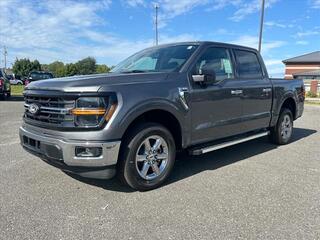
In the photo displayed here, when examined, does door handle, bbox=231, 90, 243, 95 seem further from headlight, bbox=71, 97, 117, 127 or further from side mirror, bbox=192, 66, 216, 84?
headlight, bbox=71, 97, 117, 127

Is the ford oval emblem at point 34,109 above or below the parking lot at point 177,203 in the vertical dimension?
above

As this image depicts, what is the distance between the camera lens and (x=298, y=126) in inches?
389

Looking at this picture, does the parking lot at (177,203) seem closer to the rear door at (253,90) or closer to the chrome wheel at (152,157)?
the chrome wheel at (152,157)

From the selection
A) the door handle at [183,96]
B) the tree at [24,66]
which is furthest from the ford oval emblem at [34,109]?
the tree at [24,66]

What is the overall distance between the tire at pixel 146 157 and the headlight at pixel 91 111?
446 millimetres

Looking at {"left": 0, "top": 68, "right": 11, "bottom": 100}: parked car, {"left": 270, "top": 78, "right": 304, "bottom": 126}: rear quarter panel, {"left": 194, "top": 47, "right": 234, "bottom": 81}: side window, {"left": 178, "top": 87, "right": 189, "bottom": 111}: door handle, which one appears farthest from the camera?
{"left": 0, "top": 68, "right": 11, "bottom": 100}: parked car

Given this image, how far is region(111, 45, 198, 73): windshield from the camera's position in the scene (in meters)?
4.73

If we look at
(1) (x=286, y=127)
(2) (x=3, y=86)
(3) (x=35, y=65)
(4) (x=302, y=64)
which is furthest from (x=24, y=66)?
(1) (x=286, y=127)

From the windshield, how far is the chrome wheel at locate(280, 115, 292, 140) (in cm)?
313

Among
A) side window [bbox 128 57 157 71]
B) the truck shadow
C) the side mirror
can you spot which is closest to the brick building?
the truck shadow

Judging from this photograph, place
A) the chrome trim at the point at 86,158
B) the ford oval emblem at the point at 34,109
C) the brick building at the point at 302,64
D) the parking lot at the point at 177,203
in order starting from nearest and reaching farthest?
the parking lot at the point at 177,203 → the chrome trim at the point at 86,158 → the ford oval emblem at the point at 34,109 → the brick building at the point at 302,64

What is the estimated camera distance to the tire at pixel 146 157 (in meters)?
3.90

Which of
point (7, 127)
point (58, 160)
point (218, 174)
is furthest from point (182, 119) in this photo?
point (7, 127)

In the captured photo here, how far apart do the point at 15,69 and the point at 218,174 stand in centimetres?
9623
